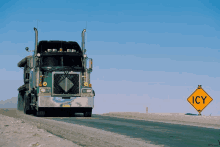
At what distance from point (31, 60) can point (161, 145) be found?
15.9 metres

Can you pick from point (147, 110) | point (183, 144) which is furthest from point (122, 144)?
point (147, 110)

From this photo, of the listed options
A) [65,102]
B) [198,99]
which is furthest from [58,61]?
[198,99]

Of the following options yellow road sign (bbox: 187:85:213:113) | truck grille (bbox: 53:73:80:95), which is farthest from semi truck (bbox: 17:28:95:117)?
yellow road sign (bbox: 187:85:213:113)

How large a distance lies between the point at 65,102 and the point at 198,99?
9713mm

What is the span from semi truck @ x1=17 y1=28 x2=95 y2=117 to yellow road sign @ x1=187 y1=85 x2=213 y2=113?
7.49 m

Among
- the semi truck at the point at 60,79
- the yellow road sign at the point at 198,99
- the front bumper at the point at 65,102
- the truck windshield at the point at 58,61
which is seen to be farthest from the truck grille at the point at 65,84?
the yellow road sign at the point at 198,99

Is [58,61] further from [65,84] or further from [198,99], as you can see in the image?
[198,99]

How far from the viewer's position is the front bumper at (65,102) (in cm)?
2259

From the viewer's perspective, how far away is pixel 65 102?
22.9 meters

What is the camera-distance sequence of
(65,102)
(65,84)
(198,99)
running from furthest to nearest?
(198,99) < (65,84) < (65,102)

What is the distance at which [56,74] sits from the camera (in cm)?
2306

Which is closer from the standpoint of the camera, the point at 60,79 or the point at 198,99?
the point at 60,79

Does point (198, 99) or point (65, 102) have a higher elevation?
point (198, 99)

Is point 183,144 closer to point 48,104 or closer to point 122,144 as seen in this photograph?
point 122,144
